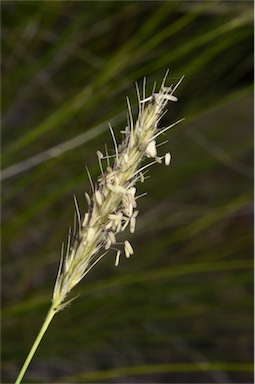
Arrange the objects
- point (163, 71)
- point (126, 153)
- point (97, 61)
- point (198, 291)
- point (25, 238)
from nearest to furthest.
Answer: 1. point (126, 153)
2. point (163, 71)
3. point (97, 61)
4. point (198, 291)
5. point (25, 238)

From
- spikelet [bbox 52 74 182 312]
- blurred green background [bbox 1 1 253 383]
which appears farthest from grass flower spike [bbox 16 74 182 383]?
blurred green background [bbox 1 1 253 383]

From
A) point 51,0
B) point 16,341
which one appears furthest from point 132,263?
point 51,0

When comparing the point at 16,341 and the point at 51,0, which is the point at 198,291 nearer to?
the point at 16,341

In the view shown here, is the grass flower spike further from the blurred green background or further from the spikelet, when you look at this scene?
the blurred green background

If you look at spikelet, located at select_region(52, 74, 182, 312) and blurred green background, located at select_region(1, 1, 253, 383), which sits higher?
blurred green background, located at select_region(1, 1, 253, 383)

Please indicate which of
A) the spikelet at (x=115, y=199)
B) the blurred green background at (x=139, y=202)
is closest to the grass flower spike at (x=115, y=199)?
the spikelet at (x=115, y=199)

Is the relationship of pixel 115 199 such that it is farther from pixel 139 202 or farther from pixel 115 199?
pixel 139 202

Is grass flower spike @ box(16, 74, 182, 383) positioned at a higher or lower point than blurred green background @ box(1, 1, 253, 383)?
lower

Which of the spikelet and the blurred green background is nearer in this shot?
the spikelet

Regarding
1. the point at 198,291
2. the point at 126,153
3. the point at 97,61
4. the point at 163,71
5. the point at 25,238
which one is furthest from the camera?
the point at 25,238
